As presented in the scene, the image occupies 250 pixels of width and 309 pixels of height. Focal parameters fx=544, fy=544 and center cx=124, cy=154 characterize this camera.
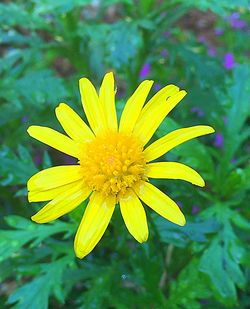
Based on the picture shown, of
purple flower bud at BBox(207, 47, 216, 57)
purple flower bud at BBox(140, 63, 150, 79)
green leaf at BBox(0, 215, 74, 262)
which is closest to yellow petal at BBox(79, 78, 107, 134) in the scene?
green leaf at BBox(0, 215, 74, 262)

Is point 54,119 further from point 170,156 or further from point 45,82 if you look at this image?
point 170,156

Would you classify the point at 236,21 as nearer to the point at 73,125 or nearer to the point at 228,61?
the point at 228,61

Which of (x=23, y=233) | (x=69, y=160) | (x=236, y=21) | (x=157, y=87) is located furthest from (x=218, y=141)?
(x=23, y=233)

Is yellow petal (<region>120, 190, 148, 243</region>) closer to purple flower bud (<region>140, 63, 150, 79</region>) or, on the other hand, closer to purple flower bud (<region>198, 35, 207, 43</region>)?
purple flower bud (<region>140, 63, 150, 79</region>)

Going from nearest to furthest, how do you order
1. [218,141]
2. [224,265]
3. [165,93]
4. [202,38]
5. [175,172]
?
[175,172], [165,93], [224,265], [218,141], [202,38]

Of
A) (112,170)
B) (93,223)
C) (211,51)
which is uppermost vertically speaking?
(211,51)

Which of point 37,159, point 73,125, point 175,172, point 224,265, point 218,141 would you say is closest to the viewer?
point 175,172
